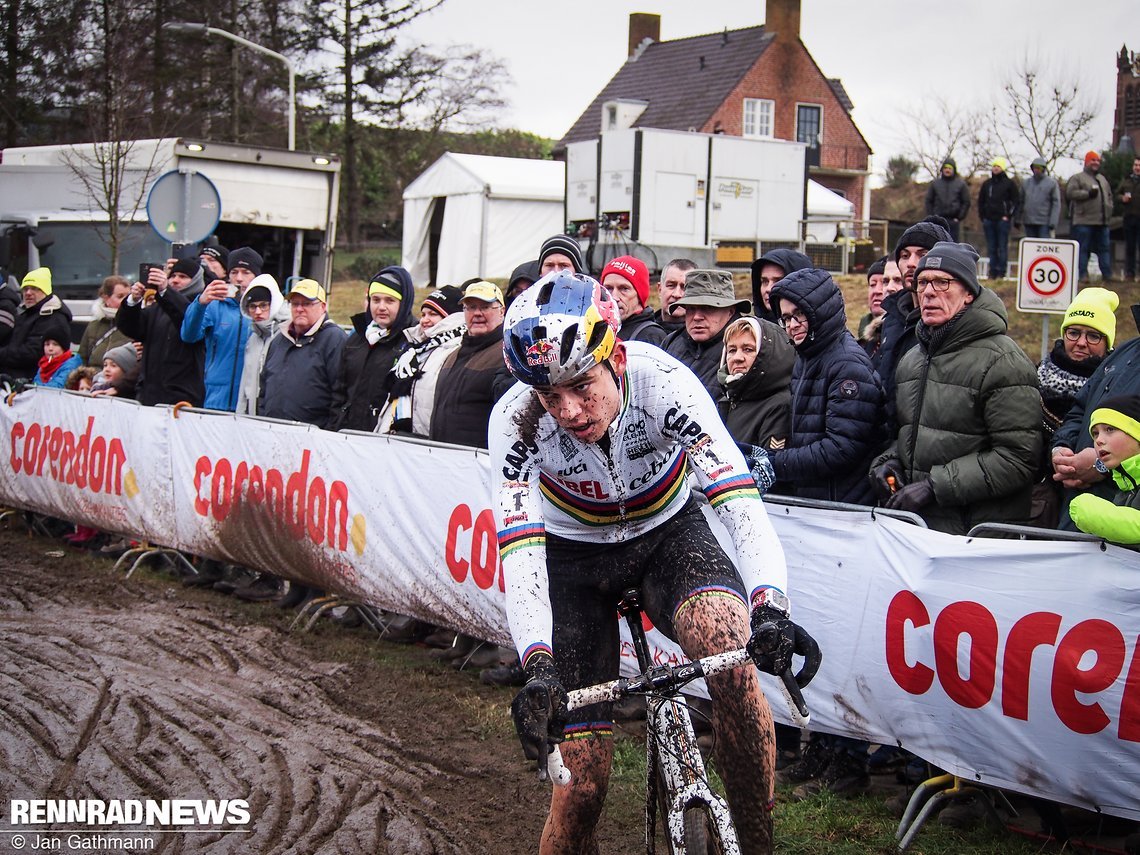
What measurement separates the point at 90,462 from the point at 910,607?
8.51 metres

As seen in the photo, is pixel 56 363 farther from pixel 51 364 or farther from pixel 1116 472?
pixel 1116 472

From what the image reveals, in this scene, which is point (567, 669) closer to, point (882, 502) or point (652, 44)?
point (882, 502)

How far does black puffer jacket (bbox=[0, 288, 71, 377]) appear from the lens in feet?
42.8

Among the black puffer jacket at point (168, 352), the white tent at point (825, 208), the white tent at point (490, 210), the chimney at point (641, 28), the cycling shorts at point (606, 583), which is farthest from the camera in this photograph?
the chimney at point (641, 28)

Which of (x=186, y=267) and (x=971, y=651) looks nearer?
(x=971, y=651)

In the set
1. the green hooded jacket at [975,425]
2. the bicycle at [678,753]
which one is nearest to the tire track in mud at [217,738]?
the bicycle at [678,753]

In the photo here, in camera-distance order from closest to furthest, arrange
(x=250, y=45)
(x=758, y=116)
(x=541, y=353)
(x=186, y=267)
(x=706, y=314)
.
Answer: (x=541, y=353)
(x=706, y=314)
(x=186, y=267)
(x=250, y=45)
(x=758, y=116)

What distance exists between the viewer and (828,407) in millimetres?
6305

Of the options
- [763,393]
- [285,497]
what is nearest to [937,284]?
[763,393]

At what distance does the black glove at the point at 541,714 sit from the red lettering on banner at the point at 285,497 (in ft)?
17.2

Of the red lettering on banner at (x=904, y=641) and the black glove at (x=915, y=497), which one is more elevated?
the black glove at (x=915, y=497)

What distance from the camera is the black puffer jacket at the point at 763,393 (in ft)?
21.8

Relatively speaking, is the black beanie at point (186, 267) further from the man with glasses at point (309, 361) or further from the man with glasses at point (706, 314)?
the man with glasses at point (706, 314)

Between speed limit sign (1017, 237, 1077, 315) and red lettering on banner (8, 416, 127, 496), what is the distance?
8842 millimetres
